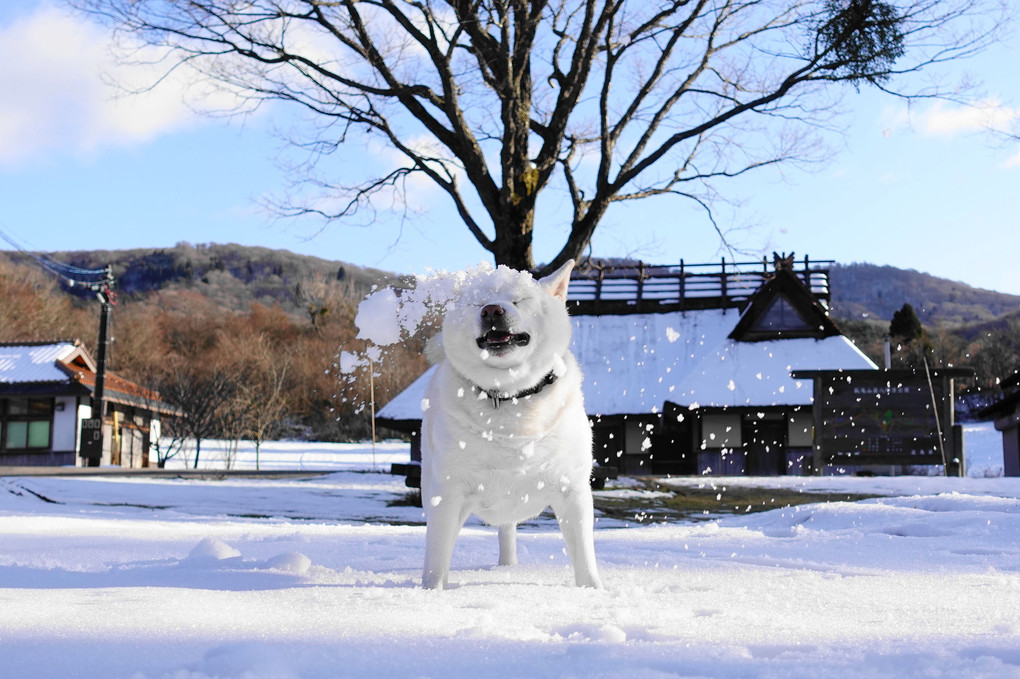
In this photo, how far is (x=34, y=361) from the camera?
103 ft

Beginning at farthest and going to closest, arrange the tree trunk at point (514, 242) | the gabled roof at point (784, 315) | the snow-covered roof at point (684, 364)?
the gabled roof at point (784, 315) → the snow-covered roof at point (684, 364) → the tree trunk at point (514, 242)

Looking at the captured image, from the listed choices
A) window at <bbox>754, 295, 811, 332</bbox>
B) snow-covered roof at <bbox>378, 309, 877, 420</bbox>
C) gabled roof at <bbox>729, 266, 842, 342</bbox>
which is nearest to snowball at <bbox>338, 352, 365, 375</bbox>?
snow-covered roof at <bbox>378, 309, 877, 420</bbox>

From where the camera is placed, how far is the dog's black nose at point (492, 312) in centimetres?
286

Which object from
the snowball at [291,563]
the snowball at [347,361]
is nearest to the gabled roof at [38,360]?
the snowball at [347,361]

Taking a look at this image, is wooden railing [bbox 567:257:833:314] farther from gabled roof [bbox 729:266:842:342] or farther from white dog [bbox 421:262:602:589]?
white dog [bbox 421:262:602:589]

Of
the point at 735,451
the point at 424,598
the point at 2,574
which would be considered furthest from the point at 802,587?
the point at 735,451

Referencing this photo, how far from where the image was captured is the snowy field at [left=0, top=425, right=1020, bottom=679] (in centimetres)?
191

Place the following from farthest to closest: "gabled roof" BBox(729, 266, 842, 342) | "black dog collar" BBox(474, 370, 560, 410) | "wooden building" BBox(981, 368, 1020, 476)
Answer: "wooden building" BBox(981, 368, 1020, 476) < "gabled roof" BBox(729, 266, 842, 342) < "black dog collar" BBox(474, 370, 560, 410)

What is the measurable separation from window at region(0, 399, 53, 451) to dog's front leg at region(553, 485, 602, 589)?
3328 centimetres

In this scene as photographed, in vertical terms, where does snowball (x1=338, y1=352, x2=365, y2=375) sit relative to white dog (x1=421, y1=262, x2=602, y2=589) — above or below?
above

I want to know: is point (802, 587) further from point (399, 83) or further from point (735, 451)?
point (735, 451)

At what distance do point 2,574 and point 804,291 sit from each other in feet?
72.9

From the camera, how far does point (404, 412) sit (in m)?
19.7

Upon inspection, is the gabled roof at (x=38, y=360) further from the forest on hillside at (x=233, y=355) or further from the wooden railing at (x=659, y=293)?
the wooden railing at (x=659, y=293)
